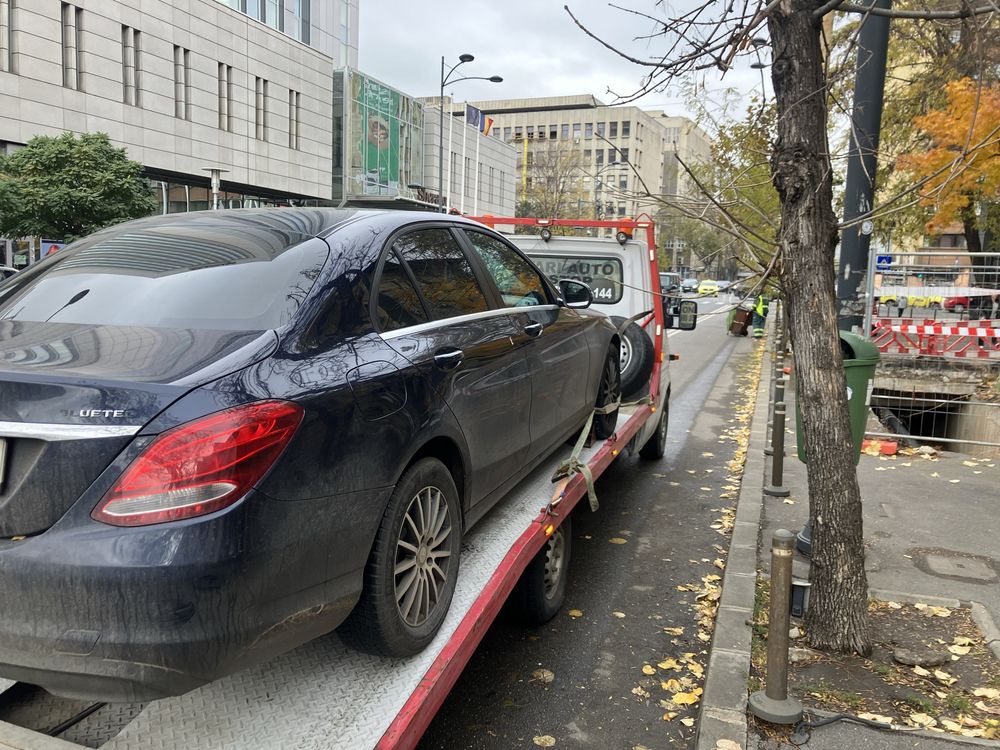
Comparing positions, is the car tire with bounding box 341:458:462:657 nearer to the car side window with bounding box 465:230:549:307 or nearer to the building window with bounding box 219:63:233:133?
the car side window with bounding box 465:230:549:307

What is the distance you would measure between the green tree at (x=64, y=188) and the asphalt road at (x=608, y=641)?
21.0m

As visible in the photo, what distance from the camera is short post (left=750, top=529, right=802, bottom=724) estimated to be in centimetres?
321

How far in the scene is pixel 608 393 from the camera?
5.36m

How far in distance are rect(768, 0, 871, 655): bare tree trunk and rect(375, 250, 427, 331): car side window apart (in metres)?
2.10

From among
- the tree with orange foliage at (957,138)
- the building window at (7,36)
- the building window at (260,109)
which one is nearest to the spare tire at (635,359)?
the tree with orange foliage at (957,138)

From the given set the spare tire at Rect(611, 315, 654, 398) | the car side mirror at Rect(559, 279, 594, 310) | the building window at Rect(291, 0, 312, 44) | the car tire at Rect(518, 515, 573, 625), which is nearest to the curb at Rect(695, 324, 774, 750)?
the car tire at Rect(518, 515, 573, 625)

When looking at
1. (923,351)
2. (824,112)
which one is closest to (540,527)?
(824,112)

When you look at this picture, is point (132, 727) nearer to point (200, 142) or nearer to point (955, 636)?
point (955, 636)

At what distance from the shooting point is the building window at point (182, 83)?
34.1 metres

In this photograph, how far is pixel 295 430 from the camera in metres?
2.03

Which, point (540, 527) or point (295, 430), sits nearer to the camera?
point (295, 430)

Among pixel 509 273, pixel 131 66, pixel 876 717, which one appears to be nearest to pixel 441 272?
pixel 509 273

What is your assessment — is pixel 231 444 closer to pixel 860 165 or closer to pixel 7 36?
pixel 860 165

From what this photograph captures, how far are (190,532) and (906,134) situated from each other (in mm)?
20068
